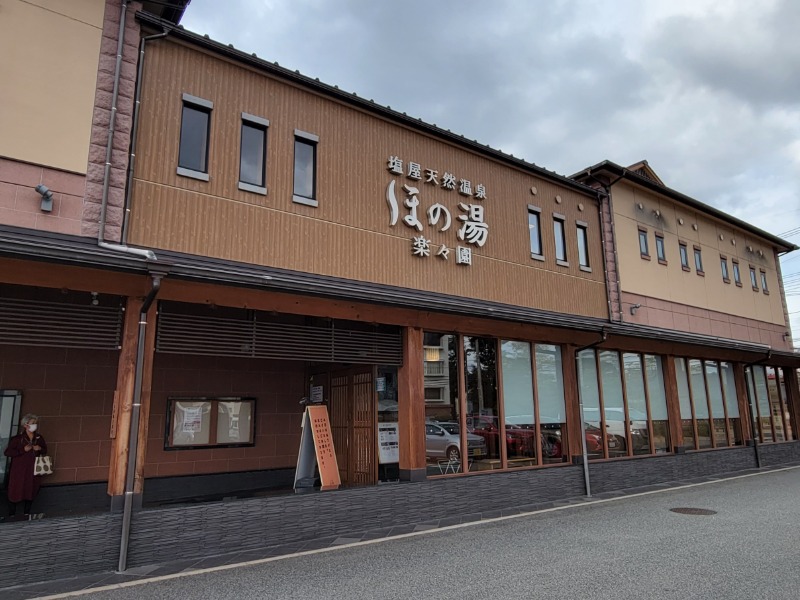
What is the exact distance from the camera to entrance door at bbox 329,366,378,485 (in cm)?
962

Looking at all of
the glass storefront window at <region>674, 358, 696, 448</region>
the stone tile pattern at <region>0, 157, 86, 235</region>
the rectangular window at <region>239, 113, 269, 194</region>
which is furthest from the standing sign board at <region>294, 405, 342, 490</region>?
the glass storefront window at <region>674, 358, 696, 448</region>

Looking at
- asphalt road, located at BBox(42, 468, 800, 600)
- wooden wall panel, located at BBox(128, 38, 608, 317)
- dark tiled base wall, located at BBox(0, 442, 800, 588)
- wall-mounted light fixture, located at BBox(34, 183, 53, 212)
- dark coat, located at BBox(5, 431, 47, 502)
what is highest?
wooden wall panel, located at BBox(128, 38, 608, 317)

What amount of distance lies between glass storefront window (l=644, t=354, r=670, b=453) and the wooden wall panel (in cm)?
300

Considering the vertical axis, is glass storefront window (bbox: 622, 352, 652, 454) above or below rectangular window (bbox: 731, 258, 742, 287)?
below

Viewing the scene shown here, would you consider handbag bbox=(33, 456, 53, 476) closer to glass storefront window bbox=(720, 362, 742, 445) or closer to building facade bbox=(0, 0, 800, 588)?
building facade bbox=(0, 0, 800, 588)

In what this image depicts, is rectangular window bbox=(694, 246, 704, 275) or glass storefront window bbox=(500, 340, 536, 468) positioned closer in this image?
glass storefront window bbox=(500, 340, 536, 468)

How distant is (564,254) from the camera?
13523mm

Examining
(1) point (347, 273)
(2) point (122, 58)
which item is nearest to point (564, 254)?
(1) point (347, 273)

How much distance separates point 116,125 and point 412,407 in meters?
6.00

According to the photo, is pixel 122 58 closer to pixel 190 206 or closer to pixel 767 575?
pixel 190 206

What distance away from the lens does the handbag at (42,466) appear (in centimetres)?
795

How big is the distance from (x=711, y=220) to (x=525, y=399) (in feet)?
39.8

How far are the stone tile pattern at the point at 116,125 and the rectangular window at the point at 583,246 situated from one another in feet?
34.6

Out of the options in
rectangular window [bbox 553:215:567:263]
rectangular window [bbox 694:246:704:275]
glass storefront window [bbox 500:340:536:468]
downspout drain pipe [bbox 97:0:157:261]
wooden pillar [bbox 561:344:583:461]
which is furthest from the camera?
rectangular window [bbox 694:246:704:275]
